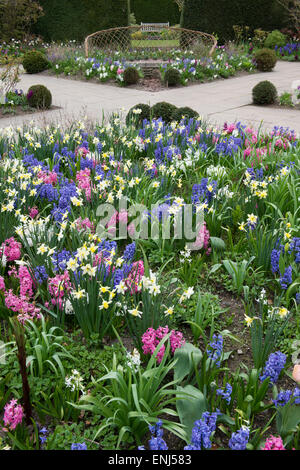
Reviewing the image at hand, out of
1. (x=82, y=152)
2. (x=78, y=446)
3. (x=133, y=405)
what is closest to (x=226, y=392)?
(x=133, y=405)

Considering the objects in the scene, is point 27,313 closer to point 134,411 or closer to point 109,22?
point 134,411

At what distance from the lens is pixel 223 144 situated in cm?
427

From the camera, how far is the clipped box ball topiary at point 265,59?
12.4 m

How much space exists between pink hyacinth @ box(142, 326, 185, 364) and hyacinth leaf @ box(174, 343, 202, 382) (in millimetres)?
66

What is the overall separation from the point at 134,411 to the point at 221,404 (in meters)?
0.36

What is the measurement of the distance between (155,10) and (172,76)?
16083 millimetres

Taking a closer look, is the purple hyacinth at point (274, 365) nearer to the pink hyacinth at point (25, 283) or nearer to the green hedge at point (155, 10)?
the pink hyacinth at point (25, 283)

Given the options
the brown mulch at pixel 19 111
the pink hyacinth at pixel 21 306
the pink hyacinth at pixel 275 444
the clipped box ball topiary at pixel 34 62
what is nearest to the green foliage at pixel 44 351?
the pink hyacinth at pixel 21 306

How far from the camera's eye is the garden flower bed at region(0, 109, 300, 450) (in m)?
1.75

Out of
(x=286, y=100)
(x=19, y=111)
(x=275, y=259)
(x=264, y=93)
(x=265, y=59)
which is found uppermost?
(x=265, y=59)

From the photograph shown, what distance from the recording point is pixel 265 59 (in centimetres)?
1245

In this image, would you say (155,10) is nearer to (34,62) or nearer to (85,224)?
(34,62)

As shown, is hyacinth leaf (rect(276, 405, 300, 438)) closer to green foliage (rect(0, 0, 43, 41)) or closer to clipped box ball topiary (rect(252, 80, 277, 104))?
clipped box ball topiary (rect(252, 80, 277, 104))

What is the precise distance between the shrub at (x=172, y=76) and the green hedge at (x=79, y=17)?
23.4ft
